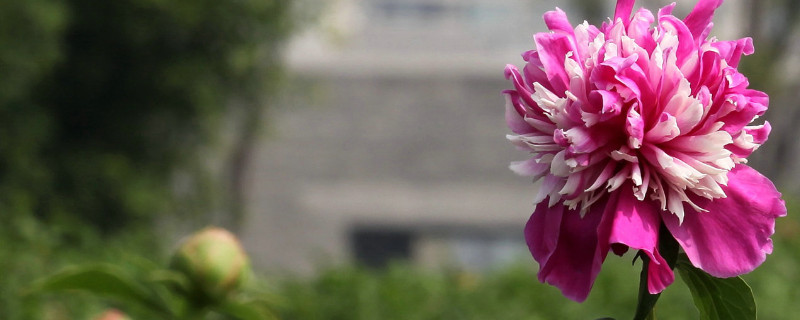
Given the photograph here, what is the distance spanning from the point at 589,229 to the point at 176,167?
5.34m

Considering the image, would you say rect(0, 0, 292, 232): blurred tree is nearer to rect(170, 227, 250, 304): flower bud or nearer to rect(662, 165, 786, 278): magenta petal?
rect(170, 227, 250, 304): flower bud

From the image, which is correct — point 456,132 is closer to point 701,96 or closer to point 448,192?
point 448,192

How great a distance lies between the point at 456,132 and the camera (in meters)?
11.8

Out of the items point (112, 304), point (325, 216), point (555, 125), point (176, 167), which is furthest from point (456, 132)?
point (555, 125)

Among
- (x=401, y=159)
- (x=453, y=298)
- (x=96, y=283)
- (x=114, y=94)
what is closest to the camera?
(x=96, y=283)

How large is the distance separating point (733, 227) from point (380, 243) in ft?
37.3

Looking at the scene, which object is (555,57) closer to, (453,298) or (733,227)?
(733,227)

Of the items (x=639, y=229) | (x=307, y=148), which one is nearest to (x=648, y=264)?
(x=639, y=229)

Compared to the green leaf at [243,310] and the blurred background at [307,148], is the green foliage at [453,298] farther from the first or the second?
the green leaf at [243,310]

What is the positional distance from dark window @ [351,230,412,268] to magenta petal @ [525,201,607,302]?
1104 cm

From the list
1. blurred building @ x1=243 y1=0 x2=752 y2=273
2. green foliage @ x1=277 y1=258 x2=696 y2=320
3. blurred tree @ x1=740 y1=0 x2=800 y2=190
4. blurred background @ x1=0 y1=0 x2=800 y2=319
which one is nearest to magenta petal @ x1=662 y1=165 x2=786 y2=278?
blurred background @ x1=0 y1=0 x2=800 y2=319

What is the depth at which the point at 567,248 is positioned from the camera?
1.65ft

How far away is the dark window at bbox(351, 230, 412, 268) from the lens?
11.6 m

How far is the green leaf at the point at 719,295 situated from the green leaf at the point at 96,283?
494 millimetres
